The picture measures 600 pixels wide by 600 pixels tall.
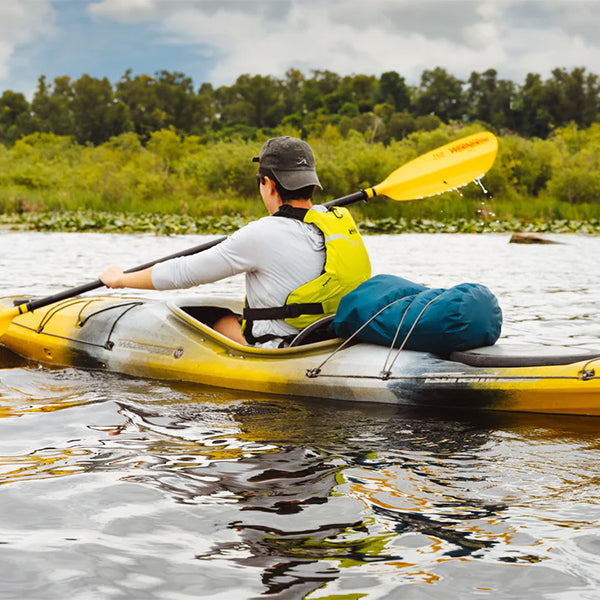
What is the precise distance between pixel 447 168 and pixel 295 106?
193ft

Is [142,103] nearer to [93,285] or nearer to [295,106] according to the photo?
[295,106]

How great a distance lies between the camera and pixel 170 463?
275 cm

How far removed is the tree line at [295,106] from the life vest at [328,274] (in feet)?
144

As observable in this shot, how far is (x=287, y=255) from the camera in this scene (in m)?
3.50

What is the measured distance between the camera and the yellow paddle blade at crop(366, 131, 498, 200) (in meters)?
4.80

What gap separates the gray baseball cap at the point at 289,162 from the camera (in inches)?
136

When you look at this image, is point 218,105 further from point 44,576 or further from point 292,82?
point 44,576

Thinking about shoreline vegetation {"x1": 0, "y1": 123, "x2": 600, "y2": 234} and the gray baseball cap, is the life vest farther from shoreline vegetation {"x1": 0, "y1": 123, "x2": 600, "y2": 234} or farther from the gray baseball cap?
shoreline vegetation {"x1": 0, "y1": 123, "x2": 600, "y2": 234}

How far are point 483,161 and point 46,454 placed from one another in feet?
9.94

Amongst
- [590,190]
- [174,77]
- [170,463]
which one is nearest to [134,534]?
[170,463]

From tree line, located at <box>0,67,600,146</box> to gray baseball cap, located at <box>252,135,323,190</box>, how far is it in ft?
144

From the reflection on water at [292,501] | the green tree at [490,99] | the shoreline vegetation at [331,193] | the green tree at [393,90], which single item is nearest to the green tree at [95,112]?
the green tree at [393,90]

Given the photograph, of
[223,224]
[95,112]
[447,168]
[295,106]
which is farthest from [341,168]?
[295,106]

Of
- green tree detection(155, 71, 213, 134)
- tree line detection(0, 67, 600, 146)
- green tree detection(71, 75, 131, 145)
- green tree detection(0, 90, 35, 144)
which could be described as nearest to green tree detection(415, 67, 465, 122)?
tree line detection(0, 67, 600, 146)
